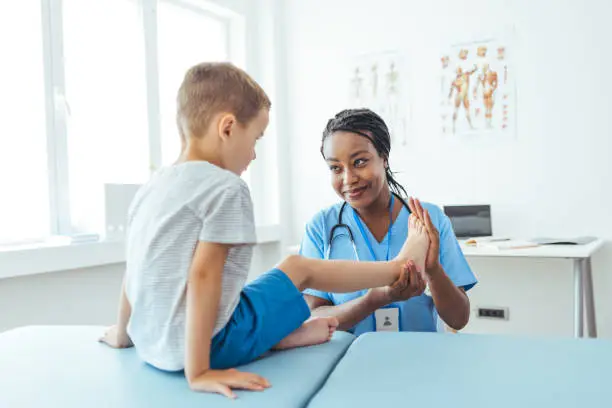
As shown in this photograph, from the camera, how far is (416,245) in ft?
4.08

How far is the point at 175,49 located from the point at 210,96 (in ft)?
7.96

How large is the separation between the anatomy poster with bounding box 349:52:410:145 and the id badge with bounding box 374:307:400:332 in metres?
2.04

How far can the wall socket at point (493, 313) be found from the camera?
113 inches

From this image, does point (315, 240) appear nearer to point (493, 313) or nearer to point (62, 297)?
point (62, 297)

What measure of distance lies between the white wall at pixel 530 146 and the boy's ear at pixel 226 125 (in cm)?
A: 232

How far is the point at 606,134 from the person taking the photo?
8.87 ft

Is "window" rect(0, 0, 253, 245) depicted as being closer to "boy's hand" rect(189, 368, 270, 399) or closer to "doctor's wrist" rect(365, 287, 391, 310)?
"doctor's wrist" rect(365, 287, 391, 310)

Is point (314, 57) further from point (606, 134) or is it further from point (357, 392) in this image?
point (357, 392)

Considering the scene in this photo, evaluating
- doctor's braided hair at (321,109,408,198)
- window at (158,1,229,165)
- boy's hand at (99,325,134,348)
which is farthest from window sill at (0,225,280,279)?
doctor's braided hair at (321,109,408,198)

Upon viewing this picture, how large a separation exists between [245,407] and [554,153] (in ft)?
8.45

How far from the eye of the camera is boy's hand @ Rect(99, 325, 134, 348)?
1.02 meters

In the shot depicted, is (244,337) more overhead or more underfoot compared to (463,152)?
more underfoot

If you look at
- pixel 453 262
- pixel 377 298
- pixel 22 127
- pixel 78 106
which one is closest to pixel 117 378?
pixel 377 298

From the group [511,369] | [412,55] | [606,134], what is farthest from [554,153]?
[511,369]
